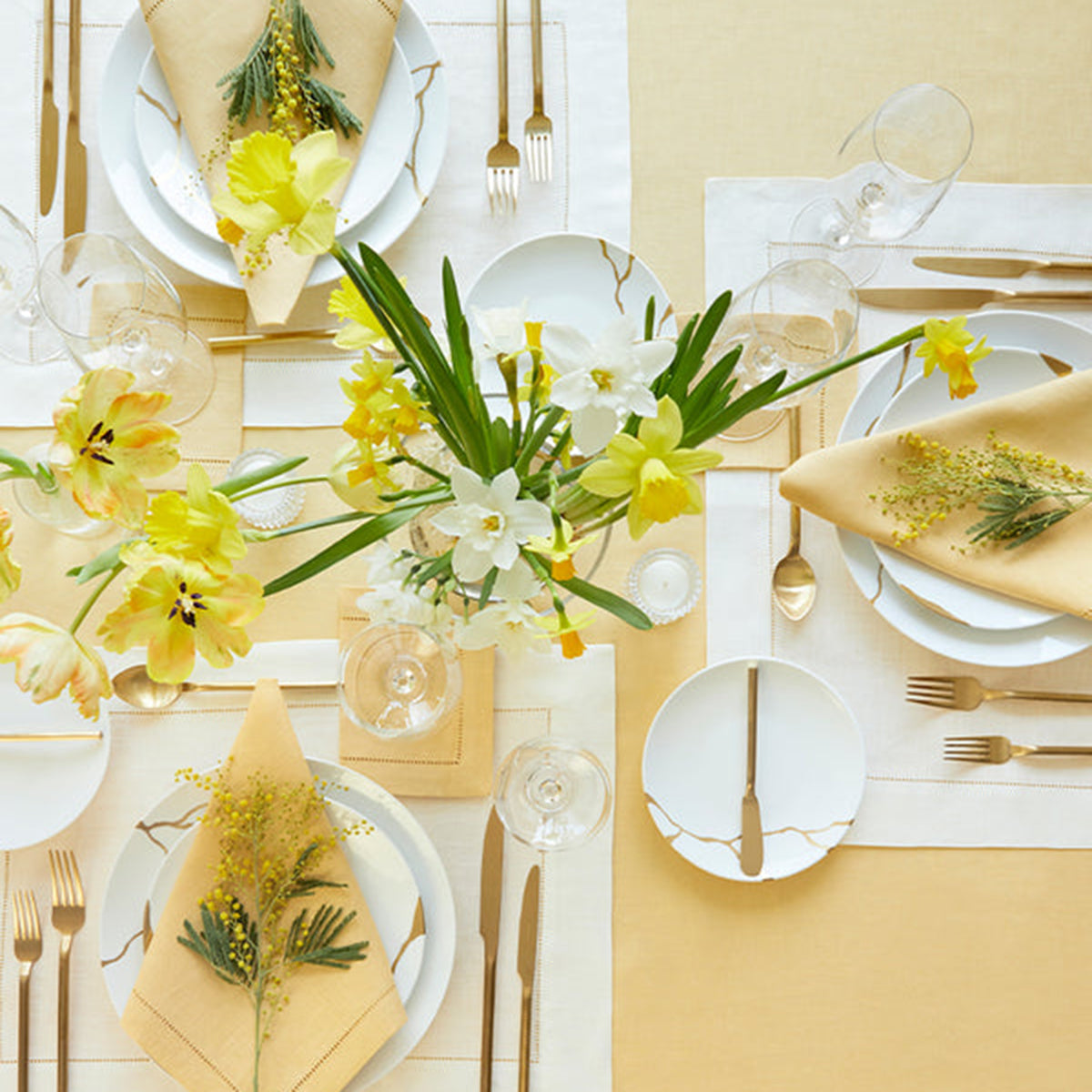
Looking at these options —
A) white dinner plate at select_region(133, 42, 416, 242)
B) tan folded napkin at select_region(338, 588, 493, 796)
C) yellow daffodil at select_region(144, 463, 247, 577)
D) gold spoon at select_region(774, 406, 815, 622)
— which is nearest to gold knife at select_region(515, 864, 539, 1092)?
tan folded napkin at select_region(338, 588, 493, 796)

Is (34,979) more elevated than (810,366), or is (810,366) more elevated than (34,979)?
(810,366)

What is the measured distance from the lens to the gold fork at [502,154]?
1.08 m

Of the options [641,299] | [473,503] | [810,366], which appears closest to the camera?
[473,503]

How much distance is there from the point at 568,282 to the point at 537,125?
0.58 feet

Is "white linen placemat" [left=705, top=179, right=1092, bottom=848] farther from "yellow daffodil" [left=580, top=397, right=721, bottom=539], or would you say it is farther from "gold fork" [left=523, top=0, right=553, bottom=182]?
"yellow daffodil" [left=580, top=397, right=721, bottom=539]

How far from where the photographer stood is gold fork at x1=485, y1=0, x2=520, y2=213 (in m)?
1.08

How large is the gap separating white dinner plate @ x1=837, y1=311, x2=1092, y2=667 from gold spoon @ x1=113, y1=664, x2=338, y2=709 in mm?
579

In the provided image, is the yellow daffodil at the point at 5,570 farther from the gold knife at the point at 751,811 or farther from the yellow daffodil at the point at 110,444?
the gold knife at the point at 751,811

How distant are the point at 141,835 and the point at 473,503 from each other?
26.0 inches

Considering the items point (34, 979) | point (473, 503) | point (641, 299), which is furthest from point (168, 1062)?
point (641, 299)

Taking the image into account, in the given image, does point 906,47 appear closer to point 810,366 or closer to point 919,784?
point 810,366

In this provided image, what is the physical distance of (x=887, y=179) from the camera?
1038mm

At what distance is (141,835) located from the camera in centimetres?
103

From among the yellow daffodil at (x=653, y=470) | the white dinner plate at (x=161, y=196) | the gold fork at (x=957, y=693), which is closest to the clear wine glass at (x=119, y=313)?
the white dinner plate at (x=161, y=196)
